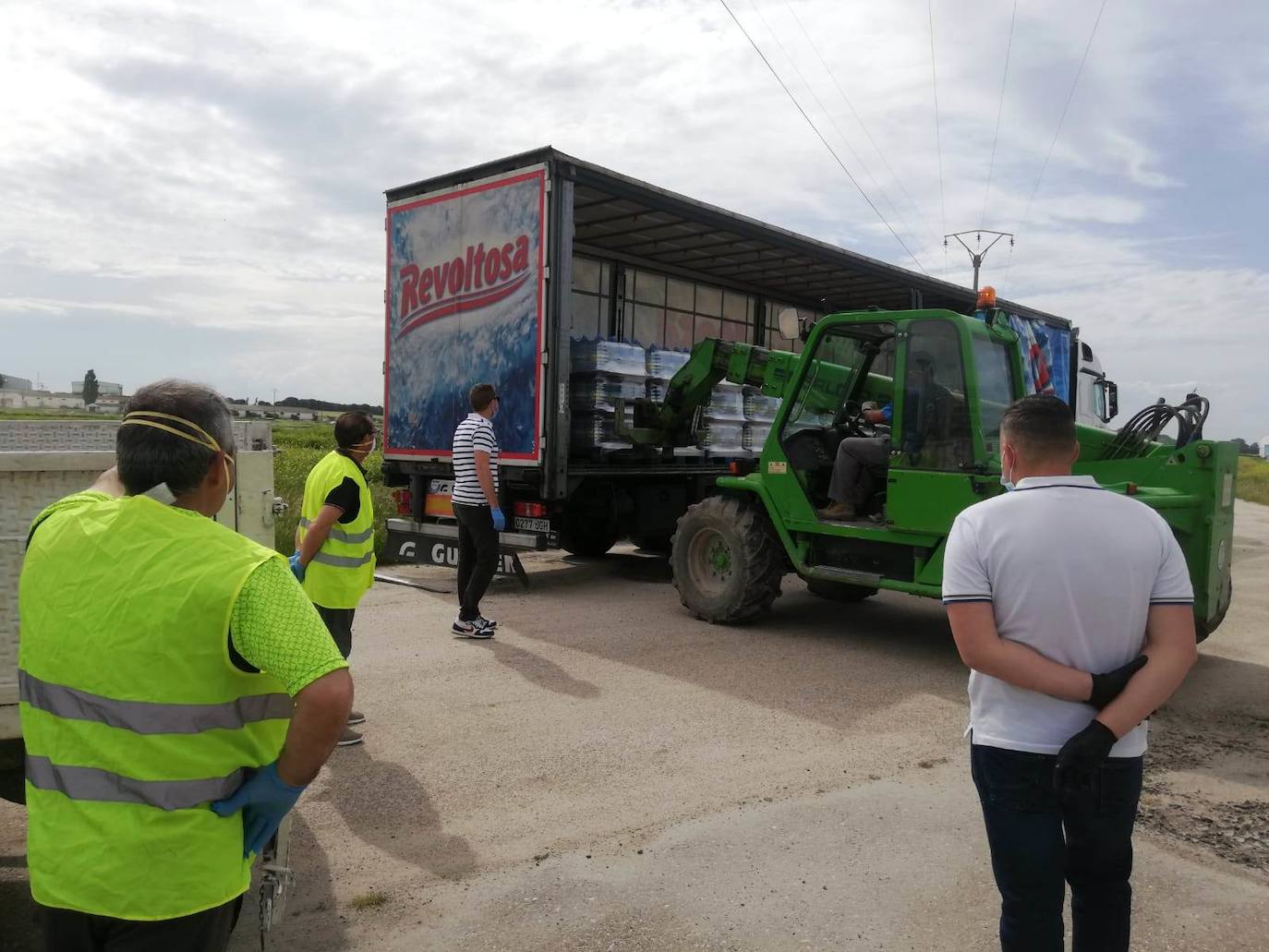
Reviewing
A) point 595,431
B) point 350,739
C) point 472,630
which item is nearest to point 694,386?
point 595,431

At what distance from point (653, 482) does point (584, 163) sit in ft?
11.3

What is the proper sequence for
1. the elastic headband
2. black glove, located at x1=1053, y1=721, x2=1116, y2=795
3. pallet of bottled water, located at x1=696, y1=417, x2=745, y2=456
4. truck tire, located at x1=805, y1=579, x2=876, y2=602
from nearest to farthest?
the elastic headband → black glove, located at x1=1053, y1=721, x2=1116, y2=795 → truck tire, located at x1=805, y1=579, x2=876, y2=602 → pallet of bottled water, located at x1=696, y1=417, x2=745, y2=456

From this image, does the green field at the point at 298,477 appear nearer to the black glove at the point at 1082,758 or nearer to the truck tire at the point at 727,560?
the truck tire at the point at 727,560

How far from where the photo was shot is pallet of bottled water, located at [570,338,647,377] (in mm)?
9039

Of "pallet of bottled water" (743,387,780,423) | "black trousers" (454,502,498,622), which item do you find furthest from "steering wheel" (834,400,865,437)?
"black trousers" (454,502,498,622)

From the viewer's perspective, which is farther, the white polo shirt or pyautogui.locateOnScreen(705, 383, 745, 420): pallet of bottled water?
pyautogui.locateOnScreen(705, 383, 745, 420): pallet of bottled water

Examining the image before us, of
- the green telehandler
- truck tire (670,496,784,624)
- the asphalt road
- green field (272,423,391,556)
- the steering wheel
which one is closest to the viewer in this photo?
the asphalt road

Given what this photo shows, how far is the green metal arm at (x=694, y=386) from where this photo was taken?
835 centimetres

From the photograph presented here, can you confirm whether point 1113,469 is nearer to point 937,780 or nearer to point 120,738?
point 937,780

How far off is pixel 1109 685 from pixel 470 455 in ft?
17.8

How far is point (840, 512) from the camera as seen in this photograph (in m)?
7.20

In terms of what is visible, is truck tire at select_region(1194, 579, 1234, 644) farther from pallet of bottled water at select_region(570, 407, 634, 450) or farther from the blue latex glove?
the blue latex glove

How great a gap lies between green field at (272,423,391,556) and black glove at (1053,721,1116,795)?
4.08 metres

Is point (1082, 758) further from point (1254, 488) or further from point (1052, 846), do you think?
point (1254, 488)
